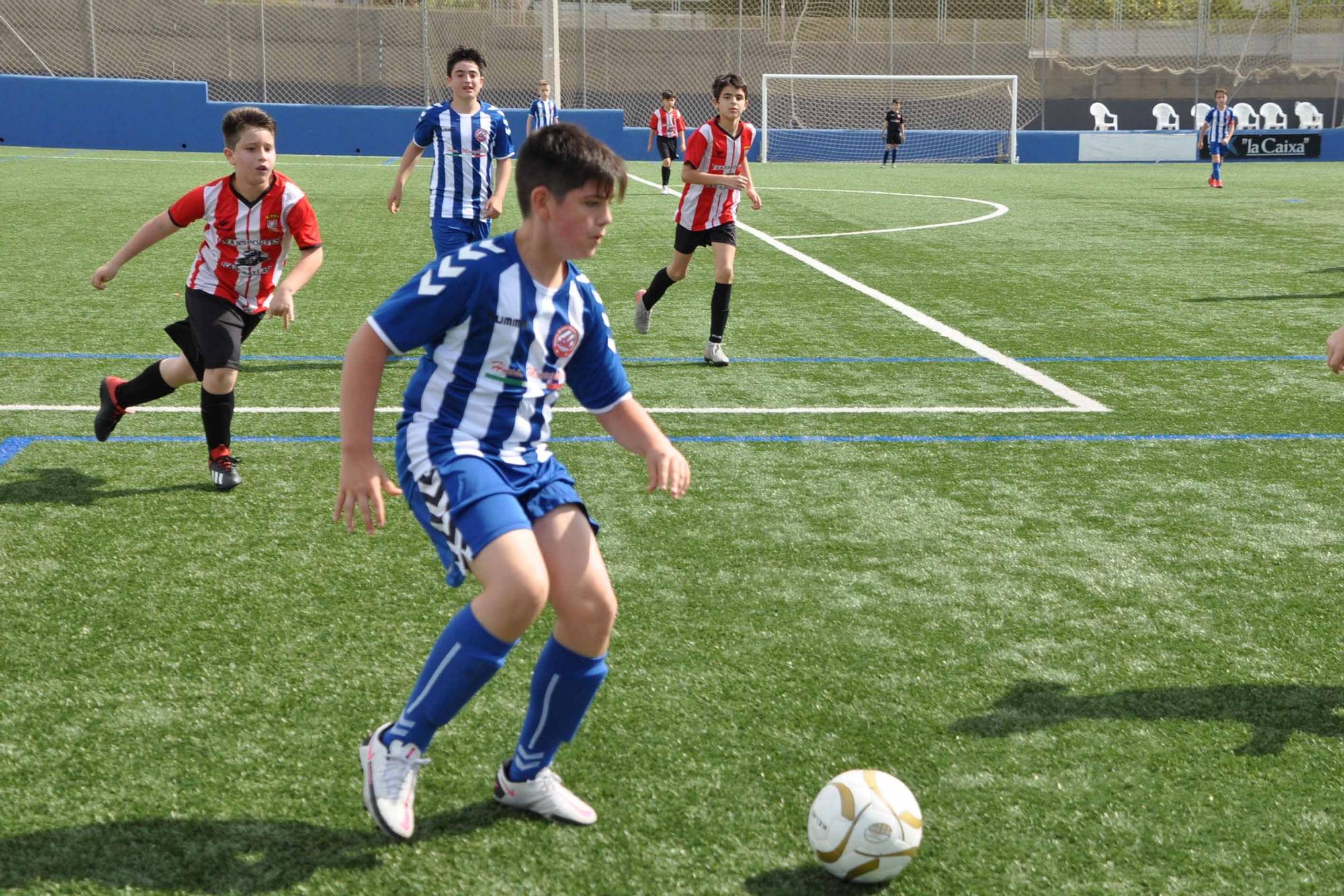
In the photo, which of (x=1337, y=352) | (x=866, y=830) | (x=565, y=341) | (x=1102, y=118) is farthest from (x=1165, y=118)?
(x=866, y=830)

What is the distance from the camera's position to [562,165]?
9.84ft

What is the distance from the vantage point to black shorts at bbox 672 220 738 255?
356 inches

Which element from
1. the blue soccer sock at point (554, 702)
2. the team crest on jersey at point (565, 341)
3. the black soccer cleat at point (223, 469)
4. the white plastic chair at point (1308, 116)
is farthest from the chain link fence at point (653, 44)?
the blue soccer sock at point (554, 702)

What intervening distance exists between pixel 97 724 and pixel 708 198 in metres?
6.19

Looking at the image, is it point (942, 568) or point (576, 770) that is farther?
point (942, 568)

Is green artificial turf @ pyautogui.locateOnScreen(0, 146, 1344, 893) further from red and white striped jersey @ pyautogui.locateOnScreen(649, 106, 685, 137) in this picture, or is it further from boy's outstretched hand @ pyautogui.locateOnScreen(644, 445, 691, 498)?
red and white striped jersey @ pyautogui.locateOnScreen(649, 106, 685, 137)

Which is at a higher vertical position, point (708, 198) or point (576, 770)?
point (708, 198)

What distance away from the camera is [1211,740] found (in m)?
3.56

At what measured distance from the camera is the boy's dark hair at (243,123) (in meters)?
5.63

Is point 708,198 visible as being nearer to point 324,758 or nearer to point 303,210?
point 303,210

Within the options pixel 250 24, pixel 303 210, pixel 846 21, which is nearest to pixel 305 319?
pixel 303 210

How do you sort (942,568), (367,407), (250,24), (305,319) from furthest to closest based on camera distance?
(250,24), (305,319), (942,568), (367,407)

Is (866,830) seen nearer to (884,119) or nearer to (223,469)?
(223,469)

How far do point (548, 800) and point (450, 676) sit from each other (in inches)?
15.9
